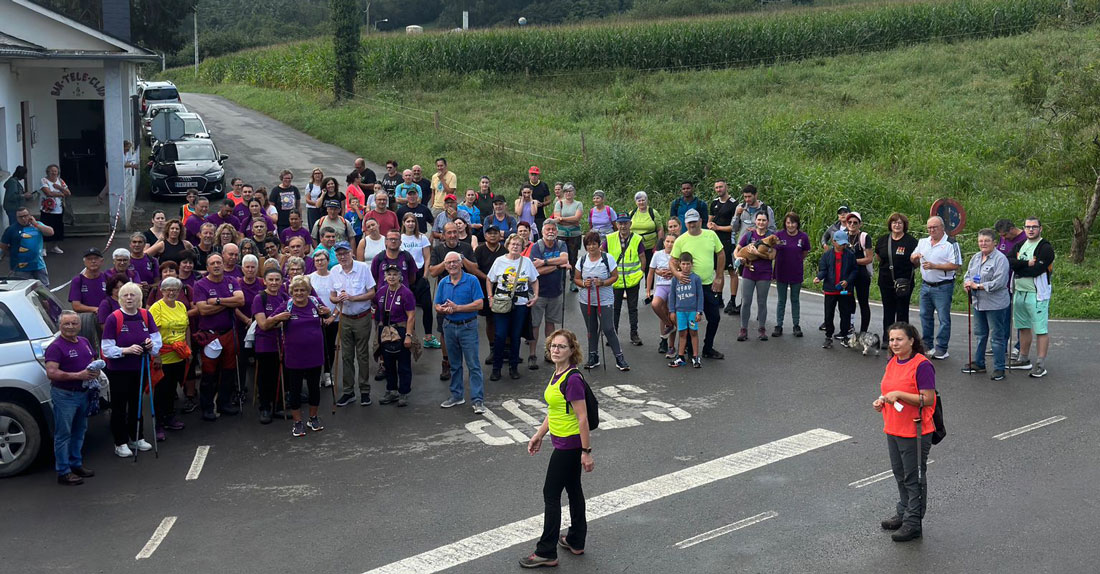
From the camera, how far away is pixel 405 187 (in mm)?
18656

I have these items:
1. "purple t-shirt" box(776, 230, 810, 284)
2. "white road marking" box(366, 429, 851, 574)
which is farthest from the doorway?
"white road marking" box(366, 429, 851, 574)

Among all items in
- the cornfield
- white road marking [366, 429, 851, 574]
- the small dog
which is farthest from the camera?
the cornfield

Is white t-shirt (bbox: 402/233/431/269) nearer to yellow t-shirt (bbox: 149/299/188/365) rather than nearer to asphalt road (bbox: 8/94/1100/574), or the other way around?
→ asphalt road (bbox: 8/94/1100/574)

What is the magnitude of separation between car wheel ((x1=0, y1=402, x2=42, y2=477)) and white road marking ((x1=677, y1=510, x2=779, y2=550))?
639 cm

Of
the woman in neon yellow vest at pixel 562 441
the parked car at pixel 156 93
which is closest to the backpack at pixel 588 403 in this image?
the woman in neon yellow vest at pixel 562 441

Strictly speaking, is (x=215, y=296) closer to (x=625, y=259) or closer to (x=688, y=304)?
(x=625, y=259)

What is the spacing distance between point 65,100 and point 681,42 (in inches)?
1132

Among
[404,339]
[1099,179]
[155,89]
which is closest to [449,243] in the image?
[404,339]

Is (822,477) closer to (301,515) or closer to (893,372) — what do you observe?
(893,372)

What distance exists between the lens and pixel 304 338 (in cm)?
1127

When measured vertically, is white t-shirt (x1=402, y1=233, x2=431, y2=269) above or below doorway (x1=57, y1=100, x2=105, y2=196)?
below

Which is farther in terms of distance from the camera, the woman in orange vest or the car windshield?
the car windshield

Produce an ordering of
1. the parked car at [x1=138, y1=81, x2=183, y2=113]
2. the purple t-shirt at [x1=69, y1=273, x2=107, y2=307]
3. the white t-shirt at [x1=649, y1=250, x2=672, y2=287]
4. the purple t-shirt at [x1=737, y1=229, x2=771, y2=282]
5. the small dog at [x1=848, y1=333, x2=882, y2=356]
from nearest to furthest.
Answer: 1. the purple t-shirt at [x1=69, y1=273, x2=107, y2=307]
2. the small dog at [x1=848, y1=333, x2=882, y2=356]
3. the white t-shirt at [x1=649, y1=250, x2=672, y2=287]
4. the purple t-shirt at [x1=737, y1=229, x2=771, y2=282]
5. the parked car at [x1=138, y1=81, x2=183, y2=113]

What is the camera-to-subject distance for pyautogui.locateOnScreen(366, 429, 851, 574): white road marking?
323 inches
